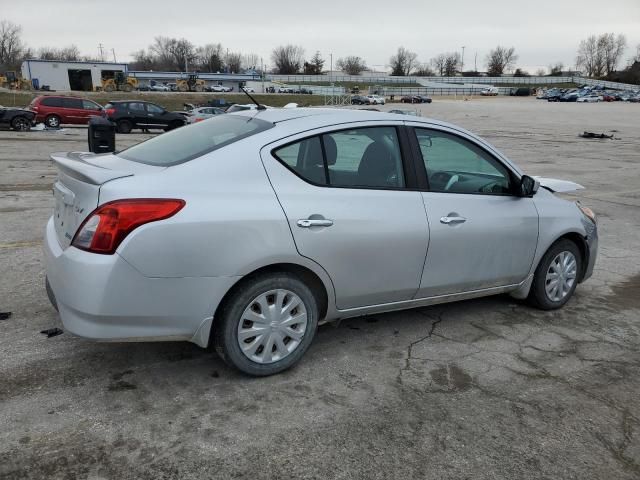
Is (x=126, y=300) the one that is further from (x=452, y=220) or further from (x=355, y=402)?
(x=452, y=220)

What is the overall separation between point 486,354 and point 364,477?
5.46 feet

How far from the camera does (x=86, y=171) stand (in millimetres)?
3195

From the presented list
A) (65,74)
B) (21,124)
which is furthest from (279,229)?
(65,74)

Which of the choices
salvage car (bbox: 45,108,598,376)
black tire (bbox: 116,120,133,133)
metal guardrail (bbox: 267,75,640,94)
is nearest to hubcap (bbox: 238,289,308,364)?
salvage car (bbox: 45,108,598,376)

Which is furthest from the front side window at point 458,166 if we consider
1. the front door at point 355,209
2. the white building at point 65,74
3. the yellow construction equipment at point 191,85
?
the yellow construction equipment at point 191,85

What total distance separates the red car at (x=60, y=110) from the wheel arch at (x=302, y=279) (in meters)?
23.7

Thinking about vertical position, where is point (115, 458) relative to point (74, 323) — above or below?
below

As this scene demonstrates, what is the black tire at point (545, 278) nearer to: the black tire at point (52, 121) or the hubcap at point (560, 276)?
the hubcap at point (560, 276)

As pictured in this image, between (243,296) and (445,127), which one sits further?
(445,127)

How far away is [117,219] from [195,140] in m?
0.99

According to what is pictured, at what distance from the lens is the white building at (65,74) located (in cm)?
7250

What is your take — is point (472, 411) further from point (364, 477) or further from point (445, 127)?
point (445, 127)

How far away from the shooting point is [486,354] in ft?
12.7

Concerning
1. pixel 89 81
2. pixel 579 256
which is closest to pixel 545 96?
pixel 89 81
